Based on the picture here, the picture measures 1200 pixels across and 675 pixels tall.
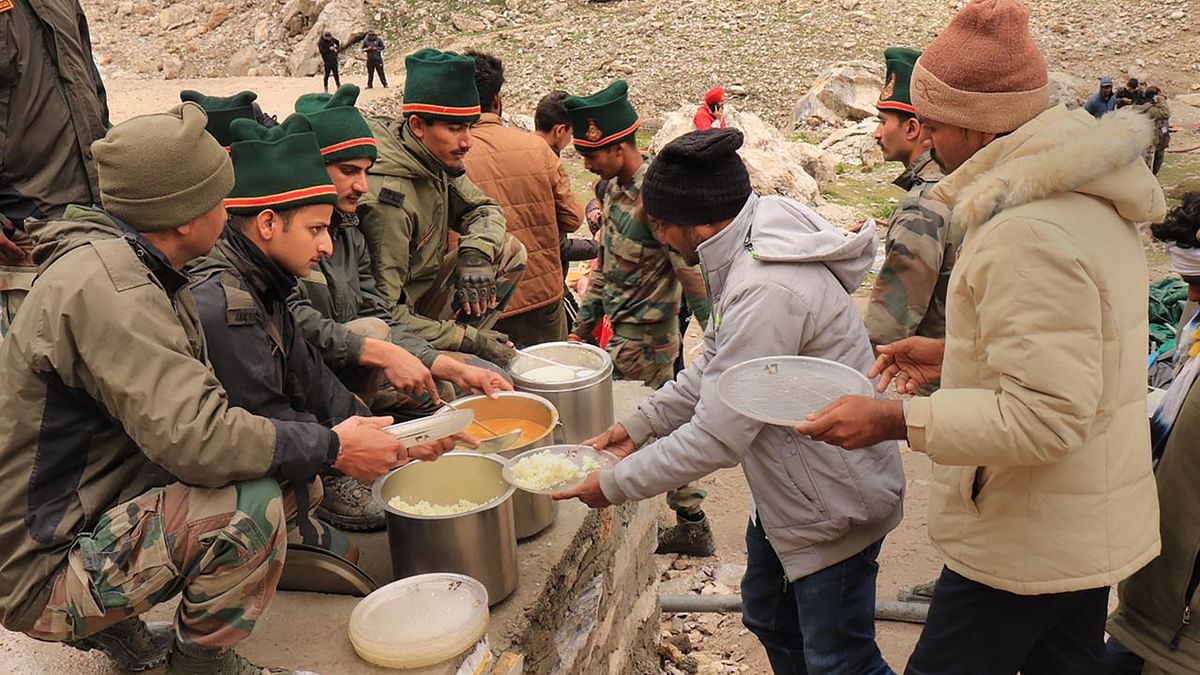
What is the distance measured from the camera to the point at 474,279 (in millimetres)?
4535

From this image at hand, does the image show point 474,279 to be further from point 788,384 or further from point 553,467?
point 788,384

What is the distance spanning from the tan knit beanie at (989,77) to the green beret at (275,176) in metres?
1.90

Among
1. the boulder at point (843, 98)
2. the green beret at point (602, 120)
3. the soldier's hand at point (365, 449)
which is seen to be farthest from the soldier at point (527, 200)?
the boulder at point (843, 98)

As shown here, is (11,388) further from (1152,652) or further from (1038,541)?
(1152,652)

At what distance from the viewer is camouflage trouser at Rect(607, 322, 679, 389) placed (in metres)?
5.58

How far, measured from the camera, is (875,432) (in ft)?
7.97

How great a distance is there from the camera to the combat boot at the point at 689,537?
5.54 metres

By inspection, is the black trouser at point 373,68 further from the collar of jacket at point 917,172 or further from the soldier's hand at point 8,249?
the collar of jacket at point 917,172

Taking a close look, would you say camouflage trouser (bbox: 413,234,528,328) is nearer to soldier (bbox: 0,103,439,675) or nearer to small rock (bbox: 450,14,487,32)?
soldier (bbox: 0,103,439,675)

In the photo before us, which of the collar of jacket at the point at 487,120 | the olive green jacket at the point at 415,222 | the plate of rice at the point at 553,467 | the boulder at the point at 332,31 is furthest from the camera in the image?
the boulder at the point at 332,31

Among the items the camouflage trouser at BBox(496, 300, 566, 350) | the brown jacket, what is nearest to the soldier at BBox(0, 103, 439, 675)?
the brown jacket

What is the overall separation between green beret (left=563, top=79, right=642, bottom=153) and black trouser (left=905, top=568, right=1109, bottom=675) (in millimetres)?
3322

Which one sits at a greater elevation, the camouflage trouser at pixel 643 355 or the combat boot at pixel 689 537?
the camouflage trouser at pixel 643 355

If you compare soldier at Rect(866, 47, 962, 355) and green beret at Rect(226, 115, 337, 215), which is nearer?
green beret at Rect(226, 115, 337, 215)
